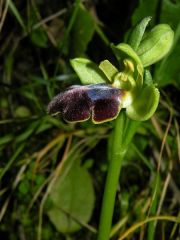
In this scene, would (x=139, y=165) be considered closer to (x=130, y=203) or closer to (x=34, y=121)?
(x=130, y=203)

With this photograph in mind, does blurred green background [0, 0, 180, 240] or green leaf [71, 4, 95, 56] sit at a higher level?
green leaf [71, 4, 95, 56]

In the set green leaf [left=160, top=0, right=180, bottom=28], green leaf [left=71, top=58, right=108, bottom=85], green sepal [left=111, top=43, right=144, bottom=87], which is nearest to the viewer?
green sepal [left=111, top=43, right=144, bottom=87]

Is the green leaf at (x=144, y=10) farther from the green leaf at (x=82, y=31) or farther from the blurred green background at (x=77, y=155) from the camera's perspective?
the green leaf at (x=82, y=31)

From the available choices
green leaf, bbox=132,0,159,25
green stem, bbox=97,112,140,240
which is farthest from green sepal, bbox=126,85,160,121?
green leaf, bbox=132,0,159,25

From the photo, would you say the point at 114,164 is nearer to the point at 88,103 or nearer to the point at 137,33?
the point at 88,103

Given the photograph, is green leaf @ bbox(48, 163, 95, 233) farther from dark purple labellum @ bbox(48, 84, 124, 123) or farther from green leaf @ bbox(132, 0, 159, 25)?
dark purple labellum @ bbox(48, 84, 124, 123)

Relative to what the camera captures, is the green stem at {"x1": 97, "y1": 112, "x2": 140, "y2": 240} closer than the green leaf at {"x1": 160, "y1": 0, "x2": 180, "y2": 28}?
Yes

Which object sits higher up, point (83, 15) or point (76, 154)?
point (83, 15)

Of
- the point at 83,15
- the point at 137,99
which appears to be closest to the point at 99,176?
the point at 83,15
